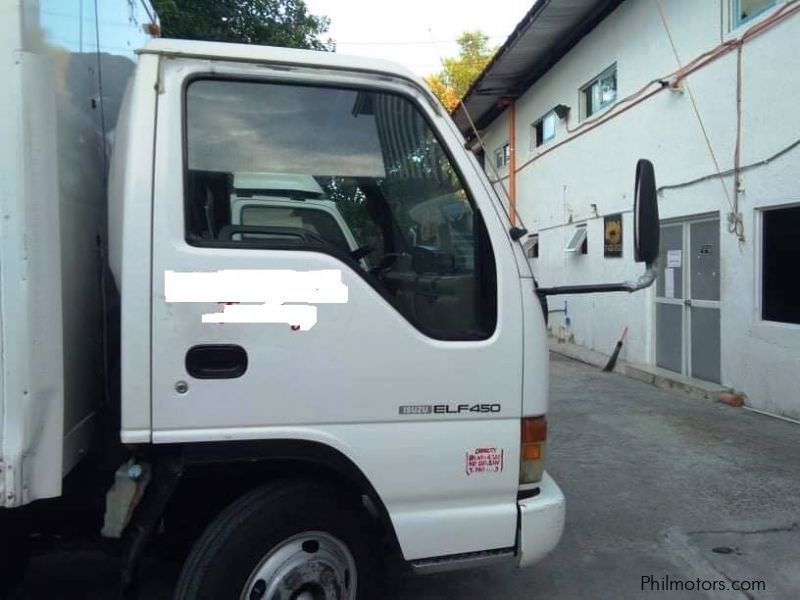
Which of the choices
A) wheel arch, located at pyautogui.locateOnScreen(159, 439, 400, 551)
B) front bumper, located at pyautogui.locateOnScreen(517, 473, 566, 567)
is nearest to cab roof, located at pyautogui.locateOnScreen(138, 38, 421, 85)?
wheel arch, located at pyautogui.locateOnScreen(159, 439, 400, 551)

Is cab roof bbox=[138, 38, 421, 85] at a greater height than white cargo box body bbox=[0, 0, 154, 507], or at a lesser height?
greater

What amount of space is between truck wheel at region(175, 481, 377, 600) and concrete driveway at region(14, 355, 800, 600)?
74 cm

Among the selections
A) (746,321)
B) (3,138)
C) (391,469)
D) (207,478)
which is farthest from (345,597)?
(746,321)

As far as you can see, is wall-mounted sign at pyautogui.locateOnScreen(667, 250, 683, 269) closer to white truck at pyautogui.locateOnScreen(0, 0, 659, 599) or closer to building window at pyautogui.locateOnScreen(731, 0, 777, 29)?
building window at pyautogui.locateOnScreen(731, 0, 777, 29)

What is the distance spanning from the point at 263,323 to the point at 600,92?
10.1m

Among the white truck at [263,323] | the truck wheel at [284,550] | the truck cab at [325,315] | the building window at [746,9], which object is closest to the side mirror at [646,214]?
the white truck at [263,323]

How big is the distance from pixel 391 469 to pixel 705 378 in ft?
22.4

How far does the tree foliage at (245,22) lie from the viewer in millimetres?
9656

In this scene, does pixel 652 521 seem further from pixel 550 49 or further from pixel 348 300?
pixel 550 49

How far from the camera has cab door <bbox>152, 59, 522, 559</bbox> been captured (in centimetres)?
229

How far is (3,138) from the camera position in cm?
199

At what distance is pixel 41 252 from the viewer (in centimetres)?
208

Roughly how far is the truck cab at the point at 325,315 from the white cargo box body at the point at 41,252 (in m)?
0.19

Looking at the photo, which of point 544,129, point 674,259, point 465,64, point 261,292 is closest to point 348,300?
point 261,292
